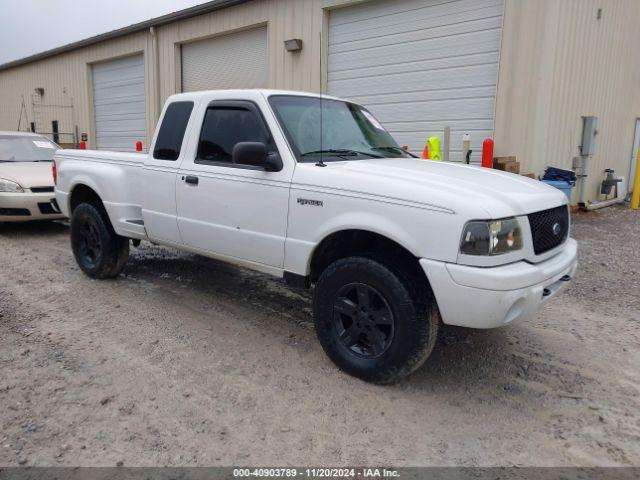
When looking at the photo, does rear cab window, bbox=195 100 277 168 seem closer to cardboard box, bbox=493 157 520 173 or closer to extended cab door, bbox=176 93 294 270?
extended cab door, bbox=176 93 294 270

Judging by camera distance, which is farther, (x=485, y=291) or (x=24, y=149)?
(x=24, y=149)

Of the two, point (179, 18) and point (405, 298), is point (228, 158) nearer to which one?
point (405, 298)

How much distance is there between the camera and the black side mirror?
3546mm

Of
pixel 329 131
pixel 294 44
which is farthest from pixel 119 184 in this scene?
pixel 294 44

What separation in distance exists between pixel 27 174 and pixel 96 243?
141 inches

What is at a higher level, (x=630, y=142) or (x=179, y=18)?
(x=179, y=18)

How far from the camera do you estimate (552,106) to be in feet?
28.7

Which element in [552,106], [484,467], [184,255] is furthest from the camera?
[552,106]

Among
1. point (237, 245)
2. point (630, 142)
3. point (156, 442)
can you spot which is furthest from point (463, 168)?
point (630, 142)

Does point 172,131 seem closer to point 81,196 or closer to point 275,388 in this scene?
point 81,196

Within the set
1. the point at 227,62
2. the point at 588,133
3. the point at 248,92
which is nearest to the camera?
the point at 248,92

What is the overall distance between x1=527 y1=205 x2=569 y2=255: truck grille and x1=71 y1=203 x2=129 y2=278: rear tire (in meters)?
4.16

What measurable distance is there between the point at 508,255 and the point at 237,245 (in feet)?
6.80

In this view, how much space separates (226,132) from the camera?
4.25 meters
